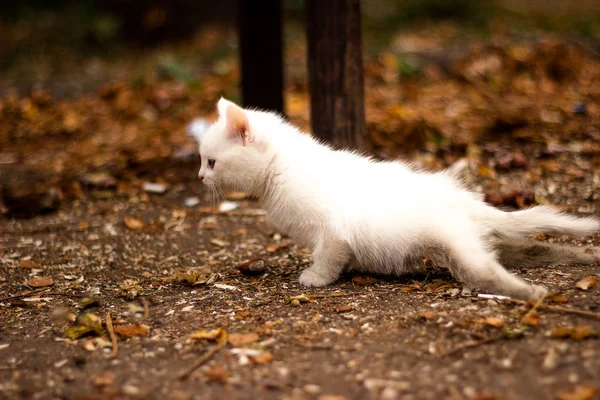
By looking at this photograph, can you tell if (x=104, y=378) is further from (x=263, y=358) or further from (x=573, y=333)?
(x=573, y=333)

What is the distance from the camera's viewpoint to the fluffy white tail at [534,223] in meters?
2.97

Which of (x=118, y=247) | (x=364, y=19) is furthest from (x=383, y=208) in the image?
(x=364, y=19)

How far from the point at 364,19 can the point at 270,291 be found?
911 centimetres

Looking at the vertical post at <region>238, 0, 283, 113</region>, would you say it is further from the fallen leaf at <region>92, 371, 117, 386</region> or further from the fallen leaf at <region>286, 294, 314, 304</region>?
the fallen leaf at <region>92, 371, 117, 386</region>

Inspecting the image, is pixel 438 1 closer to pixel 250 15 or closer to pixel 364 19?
pixel 364 19

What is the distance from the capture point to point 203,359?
8.23 ft

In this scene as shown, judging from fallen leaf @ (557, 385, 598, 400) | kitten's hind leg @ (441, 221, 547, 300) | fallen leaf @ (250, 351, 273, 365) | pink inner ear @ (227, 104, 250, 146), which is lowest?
fallen leaf @ (250, 351, 273, 365)

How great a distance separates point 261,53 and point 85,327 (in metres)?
3.28

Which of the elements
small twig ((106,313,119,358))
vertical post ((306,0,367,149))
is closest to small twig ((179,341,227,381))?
small twig ((106,313,119,358))

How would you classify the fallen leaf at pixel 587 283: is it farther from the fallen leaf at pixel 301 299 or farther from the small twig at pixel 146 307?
the small twig at pixel 146 307

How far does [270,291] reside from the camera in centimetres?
328

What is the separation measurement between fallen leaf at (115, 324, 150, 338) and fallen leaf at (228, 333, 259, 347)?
413 mm

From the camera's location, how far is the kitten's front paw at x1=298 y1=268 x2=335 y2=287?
3244mm

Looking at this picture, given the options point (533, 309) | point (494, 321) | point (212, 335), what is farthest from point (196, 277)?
point (533, 309)
